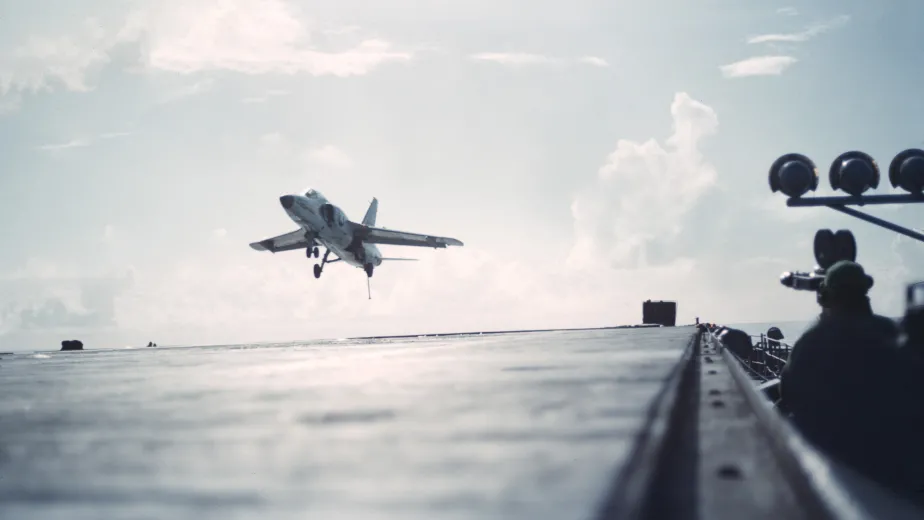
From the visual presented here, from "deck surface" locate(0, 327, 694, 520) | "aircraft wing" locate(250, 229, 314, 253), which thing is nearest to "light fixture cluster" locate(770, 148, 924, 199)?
"deck surface" locate(0, 327, 694, 520)

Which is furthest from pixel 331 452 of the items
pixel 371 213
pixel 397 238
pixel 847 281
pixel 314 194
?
pixel 371 213

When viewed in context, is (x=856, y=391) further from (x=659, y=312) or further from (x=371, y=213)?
(x=371, y=213)

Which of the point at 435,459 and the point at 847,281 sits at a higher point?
the point at 847,281

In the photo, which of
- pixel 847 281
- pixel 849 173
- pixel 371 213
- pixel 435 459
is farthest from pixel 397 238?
pixel 435 459

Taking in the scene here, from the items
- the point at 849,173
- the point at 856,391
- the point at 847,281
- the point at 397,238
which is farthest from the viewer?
the point at 397,238

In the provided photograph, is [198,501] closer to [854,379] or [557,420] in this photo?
[557,420]

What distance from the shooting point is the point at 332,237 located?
5119cm

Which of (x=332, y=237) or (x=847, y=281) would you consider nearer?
(x=847, y=281)

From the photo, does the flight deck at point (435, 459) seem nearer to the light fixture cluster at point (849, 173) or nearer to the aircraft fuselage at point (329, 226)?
the light fixture cluster at point (849, 173)

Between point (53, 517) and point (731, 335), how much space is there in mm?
25903

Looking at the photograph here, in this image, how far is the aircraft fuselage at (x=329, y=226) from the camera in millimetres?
45625

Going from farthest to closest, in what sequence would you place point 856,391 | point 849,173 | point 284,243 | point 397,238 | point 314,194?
point 284,243, point 397,238, point 314,194, point 849,173, point 856,391

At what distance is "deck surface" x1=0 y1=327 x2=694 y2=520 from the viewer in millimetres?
2373

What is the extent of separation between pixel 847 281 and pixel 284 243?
6152 cm
